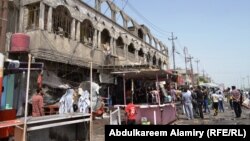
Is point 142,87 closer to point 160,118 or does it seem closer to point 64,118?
point 160,118

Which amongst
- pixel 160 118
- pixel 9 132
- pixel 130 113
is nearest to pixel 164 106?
pixel 160 118

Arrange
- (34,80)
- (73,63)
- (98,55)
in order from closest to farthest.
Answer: (34,80)
(73,63)
(98,55)

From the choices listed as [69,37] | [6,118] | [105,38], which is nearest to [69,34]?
[69,37]

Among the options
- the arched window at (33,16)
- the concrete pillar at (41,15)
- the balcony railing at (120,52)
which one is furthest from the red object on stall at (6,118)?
the balcony railing at (120,52)

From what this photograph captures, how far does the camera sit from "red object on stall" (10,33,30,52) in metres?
14.7

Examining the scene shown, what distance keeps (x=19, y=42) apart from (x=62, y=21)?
4065mm

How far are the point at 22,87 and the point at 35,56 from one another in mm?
3227

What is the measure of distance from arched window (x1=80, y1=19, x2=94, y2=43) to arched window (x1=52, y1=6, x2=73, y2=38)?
1979 millimetres

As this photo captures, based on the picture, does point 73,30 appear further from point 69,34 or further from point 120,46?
point 120,46

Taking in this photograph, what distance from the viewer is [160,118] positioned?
13188 mm

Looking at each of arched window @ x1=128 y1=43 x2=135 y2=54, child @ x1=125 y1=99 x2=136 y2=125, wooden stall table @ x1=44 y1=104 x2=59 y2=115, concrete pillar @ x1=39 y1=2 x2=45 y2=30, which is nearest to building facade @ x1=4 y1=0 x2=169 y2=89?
concrete pillar @ x1=39 y1=2 x2=45 y2=30

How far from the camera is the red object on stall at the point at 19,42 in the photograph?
48.2 ft

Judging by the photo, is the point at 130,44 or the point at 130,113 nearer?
the point at 130,113

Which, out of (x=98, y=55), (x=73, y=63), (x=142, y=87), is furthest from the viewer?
(x=98, y=55)
